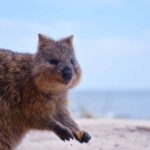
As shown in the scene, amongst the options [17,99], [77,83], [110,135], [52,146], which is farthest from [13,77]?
[110,135]

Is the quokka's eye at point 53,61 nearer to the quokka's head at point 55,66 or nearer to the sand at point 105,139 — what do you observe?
the quokka's head at point 55,66

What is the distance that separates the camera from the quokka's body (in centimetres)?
947

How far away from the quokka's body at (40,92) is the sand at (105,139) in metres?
1.28

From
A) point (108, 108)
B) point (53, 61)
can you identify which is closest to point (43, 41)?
point (53, 61)

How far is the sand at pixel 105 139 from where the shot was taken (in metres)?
11.7

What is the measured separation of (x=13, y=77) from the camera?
9.83 meters

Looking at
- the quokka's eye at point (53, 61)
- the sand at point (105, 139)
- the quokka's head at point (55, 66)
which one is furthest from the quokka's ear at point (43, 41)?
the sand at point (105, 139)

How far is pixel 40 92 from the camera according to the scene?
974 cm

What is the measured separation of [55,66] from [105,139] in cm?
329

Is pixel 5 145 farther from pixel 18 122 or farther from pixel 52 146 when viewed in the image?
pixel 52 146

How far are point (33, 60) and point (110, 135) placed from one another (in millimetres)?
3438

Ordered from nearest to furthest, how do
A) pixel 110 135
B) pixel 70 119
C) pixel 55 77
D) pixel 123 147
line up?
pixel 55 77 < pixel 70 119 < pixel 123 147 < pixel 110 135

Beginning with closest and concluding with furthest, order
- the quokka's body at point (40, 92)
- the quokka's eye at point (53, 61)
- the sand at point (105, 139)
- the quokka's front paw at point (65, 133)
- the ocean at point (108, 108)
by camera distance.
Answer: the quokka's body at point (40, 92), the quokka's eye at point (53, 61), the quokka's front paw at point (65, 133), the sand at point (105, 139), the ocean at point (108, 108)

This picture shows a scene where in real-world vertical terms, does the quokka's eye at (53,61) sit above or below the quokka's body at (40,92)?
above
